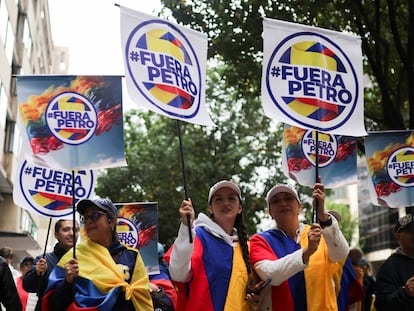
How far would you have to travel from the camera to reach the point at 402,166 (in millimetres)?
6668

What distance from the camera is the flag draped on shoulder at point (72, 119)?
5590 mm

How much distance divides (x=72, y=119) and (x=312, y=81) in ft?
6.99

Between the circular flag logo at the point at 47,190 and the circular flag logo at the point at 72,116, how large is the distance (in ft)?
4.08

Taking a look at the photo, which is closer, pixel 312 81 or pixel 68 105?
pixel 312 81

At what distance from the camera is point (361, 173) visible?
145 ft

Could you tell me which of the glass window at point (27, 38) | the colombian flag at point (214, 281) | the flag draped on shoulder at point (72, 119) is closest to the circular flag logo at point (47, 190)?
the flag draped on shoulder at point (72, 119)

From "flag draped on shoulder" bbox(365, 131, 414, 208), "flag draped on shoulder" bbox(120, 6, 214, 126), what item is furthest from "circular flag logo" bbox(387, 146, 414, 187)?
"flag draped on shoulder" bbox(120, 6, 214, 126)

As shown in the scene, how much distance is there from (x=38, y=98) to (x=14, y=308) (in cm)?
181

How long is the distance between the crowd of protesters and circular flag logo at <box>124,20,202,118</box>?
698mm

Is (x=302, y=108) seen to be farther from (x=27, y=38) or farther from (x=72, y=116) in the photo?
(x=27, y=38)

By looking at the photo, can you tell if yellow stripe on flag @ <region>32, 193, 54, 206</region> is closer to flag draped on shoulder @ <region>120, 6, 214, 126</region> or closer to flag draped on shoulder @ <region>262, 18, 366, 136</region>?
flag draped on shoulder @ <region>120, 6, 214, 126</region>

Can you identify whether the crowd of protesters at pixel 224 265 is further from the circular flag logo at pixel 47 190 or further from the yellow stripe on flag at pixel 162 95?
the circular flag logo at pixel 47 190

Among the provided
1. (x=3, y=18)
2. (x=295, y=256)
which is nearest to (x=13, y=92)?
(x=3, y=18)

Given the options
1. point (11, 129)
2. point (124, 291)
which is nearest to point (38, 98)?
point (124, 291)
